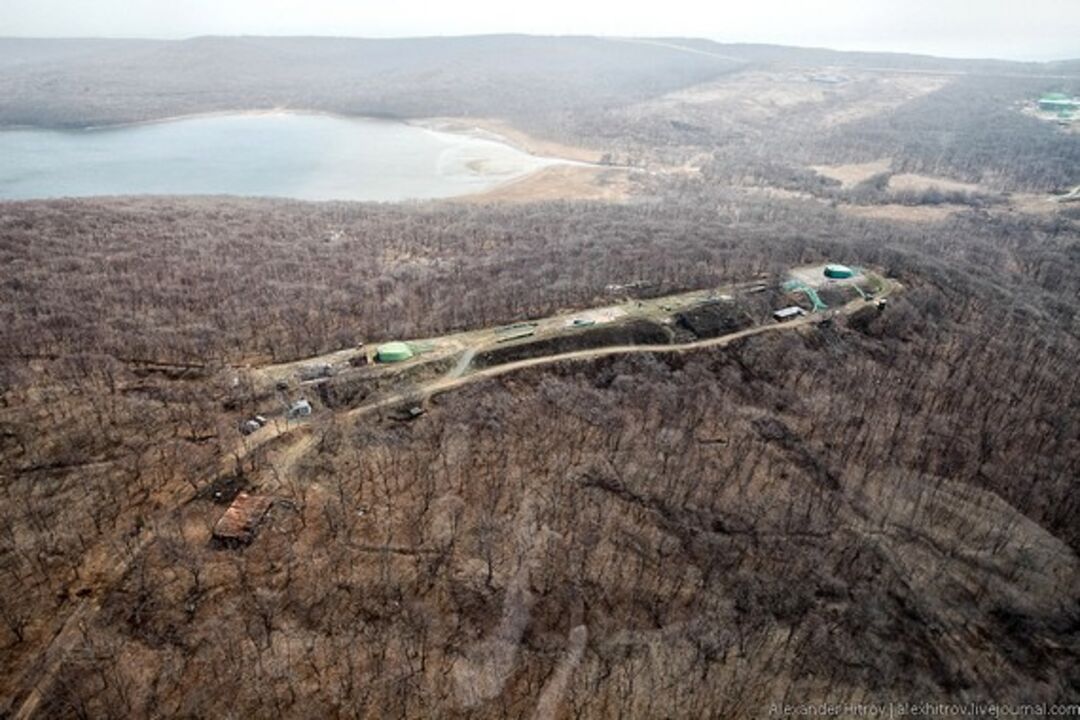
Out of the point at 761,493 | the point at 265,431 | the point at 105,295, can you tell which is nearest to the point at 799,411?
the point at 761,493

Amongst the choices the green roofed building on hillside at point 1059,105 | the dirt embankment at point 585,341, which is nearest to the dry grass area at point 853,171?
the green roofed building on hillside at point 1059,105

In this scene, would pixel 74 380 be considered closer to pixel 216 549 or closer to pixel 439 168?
pixel 216 549

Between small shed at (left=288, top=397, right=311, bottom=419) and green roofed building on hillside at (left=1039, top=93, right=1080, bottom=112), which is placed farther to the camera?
green roofed building on hillside at (left=1039, top=93, right=1080, bottom=112)

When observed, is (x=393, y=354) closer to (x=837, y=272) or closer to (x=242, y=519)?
(x=242, y=519)

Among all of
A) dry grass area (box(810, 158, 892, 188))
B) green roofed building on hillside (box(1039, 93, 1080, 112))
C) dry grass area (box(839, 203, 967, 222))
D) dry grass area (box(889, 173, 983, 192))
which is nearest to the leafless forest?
dry grass area (box(839, 203, 967, 222))

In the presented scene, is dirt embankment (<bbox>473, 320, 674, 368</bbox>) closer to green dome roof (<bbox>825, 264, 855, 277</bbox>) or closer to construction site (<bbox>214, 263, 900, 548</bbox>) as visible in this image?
construction site (<bbox>214, 263, 900, 548</bbox>)

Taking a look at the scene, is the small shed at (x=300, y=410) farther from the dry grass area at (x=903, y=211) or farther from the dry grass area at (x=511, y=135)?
the dry grass area at (x=511, y=135)
